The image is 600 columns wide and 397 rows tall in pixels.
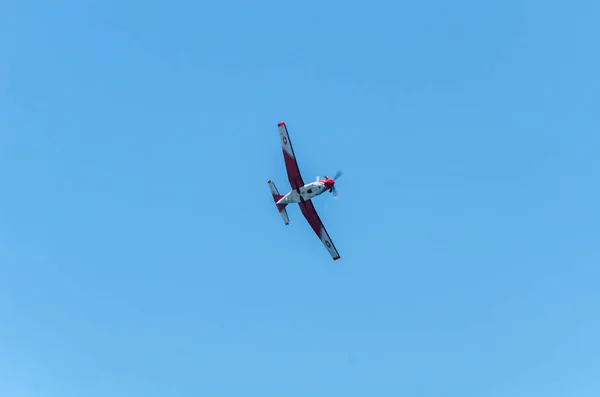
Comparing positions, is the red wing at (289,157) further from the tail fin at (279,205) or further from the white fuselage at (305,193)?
the tail fin at (279,205)

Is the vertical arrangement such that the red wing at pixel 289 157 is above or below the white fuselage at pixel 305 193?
above

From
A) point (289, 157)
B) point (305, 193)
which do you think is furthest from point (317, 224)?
point (289, 157)

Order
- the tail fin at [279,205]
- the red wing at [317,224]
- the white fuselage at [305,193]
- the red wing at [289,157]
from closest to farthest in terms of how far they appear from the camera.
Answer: the red wing at [289,157] < the white fuselage at [305,193] < the red wing at [317,224] < the tail fin at [279,205]

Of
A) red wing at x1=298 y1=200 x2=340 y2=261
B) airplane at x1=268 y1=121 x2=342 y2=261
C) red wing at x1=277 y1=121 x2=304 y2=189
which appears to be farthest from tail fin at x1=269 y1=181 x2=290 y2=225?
red wing at x1=277 y1=121 x2=304 y2=189

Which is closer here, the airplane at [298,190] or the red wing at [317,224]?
the airplane at [298,190]

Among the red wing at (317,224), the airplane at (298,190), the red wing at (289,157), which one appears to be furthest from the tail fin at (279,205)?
the red wing at (289,157)

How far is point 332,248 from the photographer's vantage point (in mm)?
96688

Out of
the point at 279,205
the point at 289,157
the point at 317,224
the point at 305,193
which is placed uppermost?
the point at 289,157

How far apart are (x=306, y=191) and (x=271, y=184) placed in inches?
345

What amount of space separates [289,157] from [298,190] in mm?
5908

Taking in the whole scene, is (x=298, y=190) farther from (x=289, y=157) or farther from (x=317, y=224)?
(x=317, y=224)

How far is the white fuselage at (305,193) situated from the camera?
8600cm

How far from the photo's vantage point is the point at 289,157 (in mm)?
84875

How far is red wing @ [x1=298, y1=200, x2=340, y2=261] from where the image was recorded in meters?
91.4
